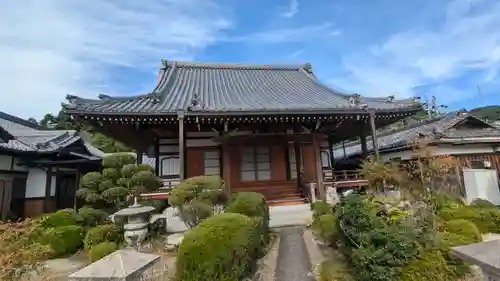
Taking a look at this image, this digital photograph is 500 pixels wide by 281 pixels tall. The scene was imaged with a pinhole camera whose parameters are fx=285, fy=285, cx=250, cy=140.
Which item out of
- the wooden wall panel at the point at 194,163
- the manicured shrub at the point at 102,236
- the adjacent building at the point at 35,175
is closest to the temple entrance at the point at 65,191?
the adjacent building at the point at 35,175

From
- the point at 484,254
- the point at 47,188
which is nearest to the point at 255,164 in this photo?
the point at 484,254

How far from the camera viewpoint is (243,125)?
11.2m

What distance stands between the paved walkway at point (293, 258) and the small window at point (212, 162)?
492cm

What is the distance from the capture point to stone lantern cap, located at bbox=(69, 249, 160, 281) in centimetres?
265

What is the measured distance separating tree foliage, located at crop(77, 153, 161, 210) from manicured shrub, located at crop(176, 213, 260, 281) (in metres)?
4.50

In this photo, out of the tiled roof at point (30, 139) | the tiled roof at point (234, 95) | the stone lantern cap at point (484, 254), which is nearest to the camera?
the stone lantern cap at point (484, 254)

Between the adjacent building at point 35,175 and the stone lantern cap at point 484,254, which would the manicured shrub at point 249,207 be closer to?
the stone lantern cap at point 484,254

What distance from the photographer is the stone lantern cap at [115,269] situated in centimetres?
265

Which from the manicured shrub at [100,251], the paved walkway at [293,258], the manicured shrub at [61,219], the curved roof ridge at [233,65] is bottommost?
the paved walkway at [293,258]

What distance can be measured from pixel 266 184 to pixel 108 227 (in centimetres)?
634

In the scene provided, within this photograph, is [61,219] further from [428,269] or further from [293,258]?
[428,269]

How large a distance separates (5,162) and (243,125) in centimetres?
1056

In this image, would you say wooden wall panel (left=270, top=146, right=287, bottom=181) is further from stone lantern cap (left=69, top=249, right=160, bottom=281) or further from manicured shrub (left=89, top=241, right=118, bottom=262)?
stone lantern cap (left=69, top=249, right=160, bottom=281)

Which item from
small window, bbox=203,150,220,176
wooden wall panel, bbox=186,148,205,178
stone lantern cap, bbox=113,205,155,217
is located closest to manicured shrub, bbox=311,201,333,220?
stone lantern cap, bbox=113,205,155,217
